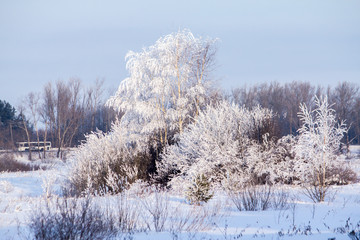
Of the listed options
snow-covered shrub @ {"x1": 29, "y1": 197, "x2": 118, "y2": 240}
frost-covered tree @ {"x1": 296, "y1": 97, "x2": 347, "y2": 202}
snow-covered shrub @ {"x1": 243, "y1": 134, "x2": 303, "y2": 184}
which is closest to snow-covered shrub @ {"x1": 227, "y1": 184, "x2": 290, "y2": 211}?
frost-covered tree @ {"x1": 296, "y1": 97, "x2": 347, "y2": 202}

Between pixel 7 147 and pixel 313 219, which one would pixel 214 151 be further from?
pixel 7 147

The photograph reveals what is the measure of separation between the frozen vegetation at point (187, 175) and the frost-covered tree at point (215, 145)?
2.2 inches

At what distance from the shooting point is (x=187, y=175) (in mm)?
16375

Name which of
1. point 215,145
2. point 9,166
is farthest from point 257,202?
point 9,166

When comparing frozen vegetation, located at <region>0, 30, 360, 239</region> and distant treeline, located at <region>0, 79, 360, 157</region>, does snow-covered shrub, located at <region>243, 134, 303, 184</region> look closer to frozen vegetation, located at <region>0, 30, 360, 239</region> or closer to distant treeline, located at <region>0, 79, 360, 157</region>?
frozen vegetation, located at <region>0, 30, 360, 239</region>

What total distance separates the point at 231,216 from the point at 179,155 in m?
8.90

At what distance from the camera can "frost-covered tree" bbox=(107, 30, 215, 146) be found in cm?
2011

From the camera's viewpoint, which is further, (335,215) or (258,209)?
(258,209)

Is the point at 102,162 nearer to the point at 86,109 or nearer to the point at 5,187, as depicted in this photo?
the point at 5,187

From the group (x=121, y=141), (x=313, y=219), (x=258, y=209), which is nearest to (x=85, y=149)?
(x=121, y=141)

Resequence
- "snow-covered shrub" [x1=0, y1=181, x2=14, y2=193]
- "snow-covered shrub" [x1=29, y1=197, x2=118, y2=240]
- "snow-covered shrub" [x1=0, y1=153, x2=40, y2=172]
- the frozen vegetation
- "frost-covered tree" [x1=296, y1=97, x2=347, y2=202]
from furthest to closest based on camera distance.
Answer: "snow-covered shrub" [x1=0, y1=153, x2=40, y2=172] → "snow-covered shrub" [x1=0, y1=181, x2=14, y2=193] → "frost-covered tree" [x1=296, y1=97, x2=347, y2=202] → the frozen vegetation → "snow-covered shrub" [x1=29, y1=197, x2=118, y2=240]

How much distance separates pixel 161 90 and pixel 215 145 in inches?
227

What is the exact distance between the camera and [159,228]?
6730 mm

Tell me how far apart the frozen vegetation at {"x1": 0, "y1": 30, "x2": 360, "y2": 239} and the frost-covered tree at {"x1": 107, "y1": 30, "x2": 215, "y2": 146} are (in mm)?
63
